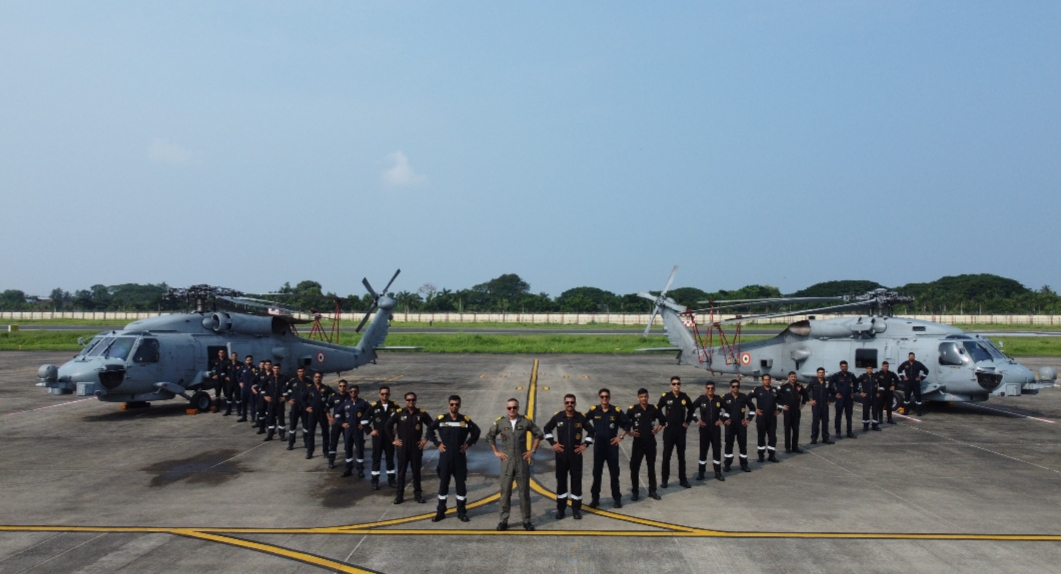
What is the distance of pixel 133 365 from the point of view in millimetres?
20250

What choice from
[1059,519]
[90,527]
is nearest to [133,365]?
[90,527]

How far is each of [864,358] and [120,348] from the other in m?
22.4

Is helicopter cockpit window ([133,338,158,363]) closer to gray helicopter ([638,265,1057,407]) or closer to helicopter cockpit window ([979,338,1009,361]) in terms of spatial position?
gray helicopter ([638,265,1057,407])

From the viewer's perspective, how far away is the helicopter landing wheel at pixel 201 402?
69.7ft

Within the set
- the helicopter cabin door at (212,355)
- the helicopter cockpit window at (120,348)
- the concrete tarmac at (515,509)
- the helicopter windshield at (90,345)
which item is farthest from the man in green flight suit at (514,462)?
the helicopter windshield at (90,345)

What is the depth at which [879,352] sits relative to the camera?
22.8 m

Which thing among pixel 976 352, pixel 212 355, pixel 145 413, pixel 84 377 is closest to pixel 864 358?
pixel 976 352

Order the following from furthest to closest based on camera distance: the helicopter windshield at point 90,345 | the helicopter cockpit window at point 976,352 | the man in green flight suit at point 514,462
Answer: the helicopter cockpit window at point 976,352, the helicopter windshield at point 90,345, the man in green flight suit at point 514,462

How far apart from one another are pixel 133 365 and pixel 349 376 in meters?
14.4

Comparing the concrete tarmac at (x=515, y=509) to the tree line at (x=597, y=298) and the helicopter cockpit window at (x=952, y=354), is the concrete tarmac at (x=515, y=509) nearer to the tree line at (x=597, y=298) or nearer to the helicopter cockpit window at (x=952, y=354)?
the helicopter cockpit window at (x=952, y=354)

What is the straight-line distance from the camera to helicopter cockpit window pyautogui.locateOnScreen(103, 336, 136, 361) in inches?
794

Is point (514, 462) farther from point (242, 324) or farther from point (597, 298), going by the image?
point (597, 298)

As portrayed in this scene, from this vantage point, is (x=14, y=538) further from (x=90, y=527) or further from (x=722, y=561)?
(x=722, y=561)

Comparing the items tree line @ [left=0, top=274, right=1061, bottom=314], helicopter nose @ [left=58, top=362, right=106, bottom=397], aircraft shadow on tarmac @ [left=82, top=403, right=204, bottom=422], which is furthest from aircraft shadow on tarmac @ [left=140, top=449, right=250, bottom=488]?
tree line @ [left=0, top=274, right=1061, bottom=314]
